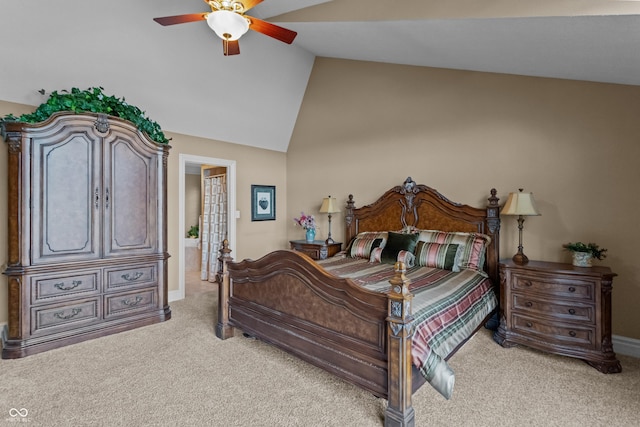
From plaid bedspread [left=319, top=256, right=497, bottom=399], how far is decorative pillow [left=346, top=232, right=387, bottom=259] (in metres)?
0.33

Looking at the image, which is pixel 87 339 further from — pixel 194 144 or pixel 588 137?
pixel 588 137

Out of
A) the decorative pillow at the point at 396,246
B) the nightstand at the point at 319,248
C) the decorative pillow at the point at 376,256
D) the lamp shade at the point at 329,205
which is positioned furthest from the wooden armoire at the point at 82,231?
the decorative pillow at the point at 396,246

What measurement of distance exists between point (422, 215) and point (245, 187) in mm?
2890

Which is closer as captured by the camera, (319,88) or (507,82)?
(507,82)

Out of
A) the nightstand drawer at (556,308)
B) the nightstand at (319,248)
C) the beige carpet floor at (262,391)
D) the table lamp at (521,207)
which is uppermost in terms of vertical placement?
the table lamp at (521,207)

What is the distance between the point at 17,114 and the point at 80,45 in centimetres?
99

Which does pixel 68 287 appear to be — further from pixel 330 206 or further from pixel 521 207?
pixel 521 207

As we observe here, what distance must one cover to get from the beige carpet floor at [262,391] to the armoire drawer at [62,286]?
0.49 m

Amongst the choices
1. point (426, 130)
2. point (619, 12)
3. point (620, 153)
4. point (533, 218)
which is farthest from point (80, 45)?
point (620, 153)

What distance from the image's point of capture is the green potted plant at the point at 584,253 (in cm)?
282

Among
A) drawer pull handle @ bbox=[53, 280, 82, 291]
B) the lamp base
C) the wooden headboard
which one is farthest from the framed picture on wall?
the lamp base

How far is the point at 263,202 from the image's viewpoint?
18.5 feet

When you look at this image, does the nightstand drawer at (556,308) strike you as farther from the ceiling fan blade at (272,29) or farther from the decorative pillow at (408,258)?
the ceiling fan blade at (272,29)

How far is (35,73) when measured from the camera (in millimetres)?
3131
